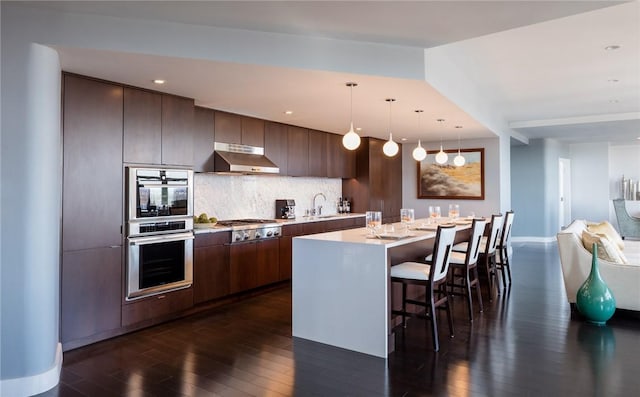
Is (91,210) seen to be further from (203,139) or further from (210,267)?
(203,139)

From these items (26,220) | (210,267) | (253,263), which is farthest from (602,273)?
(26,220)

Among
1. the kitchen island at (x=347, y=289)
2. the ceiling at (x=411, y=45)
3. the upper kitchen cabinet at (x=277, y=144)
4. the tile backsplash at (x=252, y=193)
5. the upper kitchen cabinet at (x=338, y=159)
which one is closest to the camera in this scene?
the ceiling at (x=411, y=45)

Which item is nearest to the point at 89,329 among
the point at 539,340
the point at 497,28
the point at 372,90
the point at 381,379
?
the point at 381,379

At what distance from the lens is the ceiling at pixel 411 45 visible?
9.71 ft

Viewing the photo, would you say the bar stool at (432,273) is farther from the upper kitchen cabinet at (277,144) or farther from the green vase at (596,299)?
the upper kitchen cabinet at (277,144)

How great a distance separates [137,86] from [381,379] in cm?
327

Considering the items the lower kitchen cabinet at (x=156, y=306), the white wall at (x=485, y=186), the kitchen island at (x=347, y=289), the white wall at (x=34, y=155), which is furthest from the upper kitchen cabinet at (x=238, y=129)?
the white wall at (x=485, y=186)

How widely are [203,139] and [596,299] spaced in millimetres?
4404

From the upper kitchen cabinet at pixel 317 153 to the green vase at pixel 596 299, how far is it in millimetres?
4065

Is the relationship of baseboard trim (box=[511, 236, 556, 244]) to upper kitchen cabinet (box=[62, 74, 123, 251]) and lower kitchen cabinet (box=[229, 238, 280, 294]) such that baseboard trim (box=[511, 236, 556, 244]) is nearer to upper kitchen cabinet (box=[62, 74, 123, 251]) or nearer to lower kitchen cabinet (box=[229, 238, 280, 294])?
lower kitchen cabinet (box=[229, 238, 280, 294])

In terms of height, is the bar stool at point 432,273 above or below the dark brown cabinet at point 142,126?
below

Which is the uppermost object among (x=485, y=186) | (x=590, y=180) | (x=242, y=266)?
(x=590, y=180)

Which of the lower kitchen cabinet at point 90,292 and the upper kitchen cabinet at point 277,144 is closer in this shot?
the lower kitchen cabinet at point 90,292

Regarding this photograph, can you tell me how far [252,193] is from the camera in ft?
20.1
